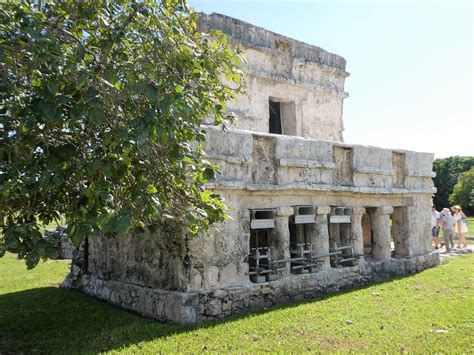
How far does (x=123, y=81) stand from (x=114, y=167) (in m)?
0.87

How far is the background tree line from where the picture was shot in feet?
109

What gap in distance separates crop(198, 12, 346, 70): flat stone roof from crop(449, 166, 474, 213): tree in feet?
88.4

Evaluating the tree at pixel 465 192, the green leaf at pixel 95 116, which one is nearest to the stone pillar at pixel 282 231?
the green leaf at pixel 95 116

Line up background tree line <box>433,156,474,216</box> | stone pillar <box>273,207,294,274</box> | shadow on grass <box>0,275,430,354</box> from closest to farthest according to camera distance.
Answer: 1. shadow on grass <box>0,275,430,354</box>
2. stone pillar <box>273,207,294,274</box>
3. background tree line <box>433,156,474,216</box>

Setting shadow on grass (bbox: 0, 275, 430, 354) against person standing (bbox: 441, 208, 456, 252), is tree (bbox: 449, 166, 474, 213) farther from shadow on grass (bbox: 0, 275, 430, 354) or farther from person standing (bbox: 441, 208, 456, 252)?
shadow on grass (bbox: 0, 275, 430, 354)

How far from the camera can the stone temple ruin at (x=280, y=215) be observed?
6.38 m

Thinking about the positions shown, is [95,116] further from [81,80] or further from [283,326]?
[283,326]

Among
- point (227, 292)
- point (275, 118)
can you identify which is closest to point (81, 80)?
point (227, 292)

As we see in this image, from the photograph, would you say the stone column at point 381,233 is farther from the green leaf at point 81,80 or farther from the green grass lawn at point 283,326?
the green leaf at point 81,80

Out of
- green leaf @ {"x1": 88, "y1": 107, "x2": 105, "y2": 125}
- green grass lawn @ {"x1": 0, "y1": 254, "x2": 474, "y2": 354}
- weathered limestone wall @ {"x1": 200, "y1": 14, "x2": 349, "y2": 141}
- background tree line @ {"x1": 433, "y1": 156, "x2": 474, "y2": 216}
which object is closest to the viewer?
green leaf @ {"x1": 88, "y1": 107, "x2": 105, "y2": 125}

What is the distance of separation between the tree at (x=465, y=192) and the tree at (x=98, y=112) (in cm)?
3390

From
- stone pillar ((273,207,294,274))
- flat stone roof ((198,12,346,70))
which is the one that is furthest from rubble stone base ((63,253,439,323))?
flat stone roof ((198,12,346,70))

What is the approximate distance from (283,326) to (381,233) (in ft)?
15.2

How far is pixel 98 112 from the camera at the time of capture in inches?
136
